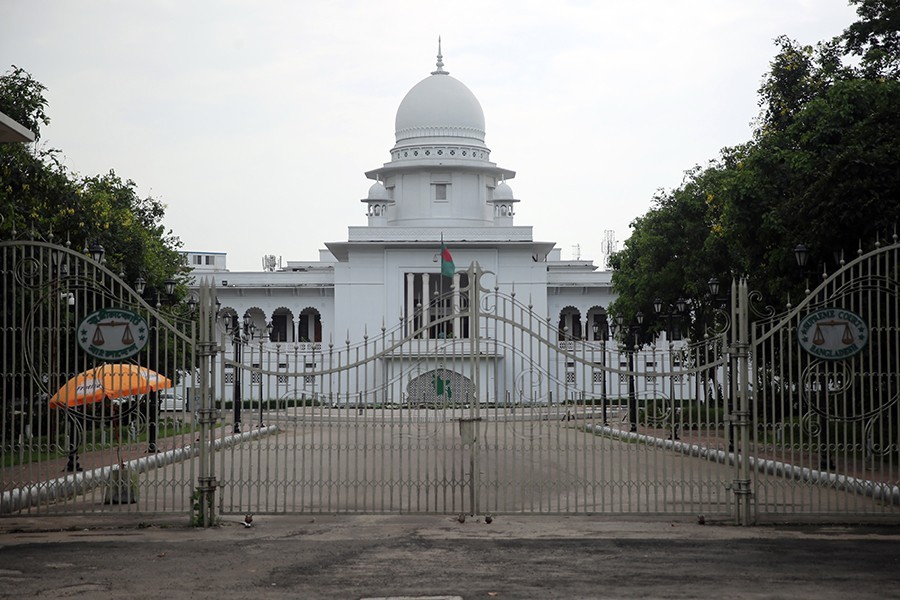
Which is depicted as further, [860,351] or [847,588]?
[860,351]

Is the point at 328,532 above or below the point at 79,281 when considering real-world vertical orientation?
below

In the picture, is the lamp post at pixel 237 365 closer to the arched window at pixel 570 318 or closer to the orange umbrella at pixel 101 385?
the orange umbrella at pixel 101 385

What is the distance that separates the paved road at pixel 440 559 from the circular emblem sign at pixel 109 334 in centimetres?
181

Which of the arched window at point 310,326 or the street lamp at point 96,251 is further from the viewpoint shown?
the arched window at point 310,326

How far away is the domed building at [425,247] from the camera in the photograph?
2136 inches

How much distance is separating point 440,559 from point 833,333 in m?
5.12

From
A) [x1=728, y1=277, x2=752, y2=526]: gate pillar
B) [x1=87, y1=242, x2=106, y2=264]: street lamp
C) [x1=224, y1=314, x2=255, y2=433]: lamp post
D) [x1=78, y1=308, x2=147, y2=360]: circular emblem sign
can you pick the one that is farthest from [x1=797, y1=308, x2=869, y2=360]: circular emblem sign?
[x1=87, y1=242, x2=106, y2=264]: street lamp

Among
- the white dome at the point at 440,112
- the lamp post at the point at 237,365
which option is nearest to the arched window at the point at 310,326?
the white dome at the point at 440,112

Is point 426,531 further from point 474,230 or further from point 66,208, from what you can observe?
point 474,230

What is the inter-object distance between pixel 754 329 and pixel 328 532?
495cm

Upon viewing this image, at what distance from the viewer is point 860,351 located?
39.3ft

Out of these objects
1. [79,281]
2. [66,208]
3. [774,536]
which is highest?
[66,208]

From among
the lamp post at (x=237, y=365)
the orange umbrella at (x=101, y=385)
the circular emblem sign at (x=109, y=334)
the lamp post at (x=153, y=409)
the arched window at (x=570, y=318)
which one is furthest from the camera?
the arched window at (x=570, y=318)

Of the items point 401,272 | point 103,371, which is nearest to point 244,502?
point 103,371
